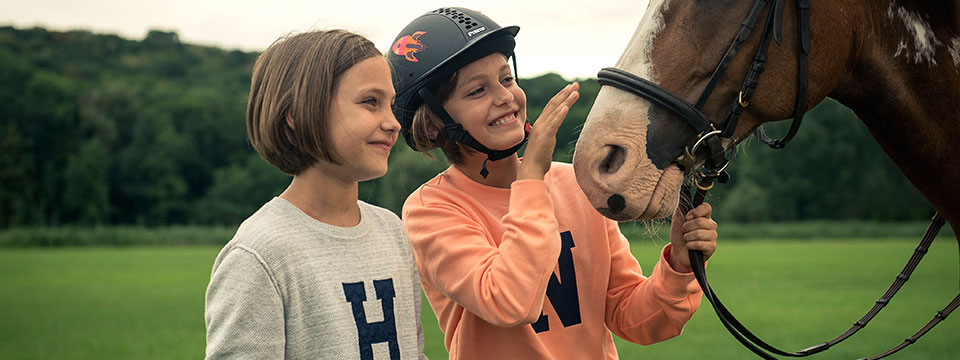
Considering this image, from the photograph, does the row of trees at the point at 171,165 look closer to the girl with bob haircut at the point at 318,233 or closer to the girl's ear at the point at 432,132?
the girl's ear at the point at 432,132

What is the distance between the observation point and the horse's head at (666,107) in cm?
217

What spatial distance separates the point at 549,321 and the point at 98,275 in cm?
2915

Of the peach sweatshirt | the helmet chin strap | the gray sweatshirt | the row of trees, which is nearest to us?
the gray sweatshirt

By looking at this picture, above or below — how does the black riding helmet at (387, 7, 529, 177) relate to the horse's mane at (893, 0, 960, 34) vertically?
below

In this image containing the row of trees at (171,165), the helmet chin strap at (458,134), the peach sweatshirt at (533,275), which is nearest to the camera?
the peach sweatshirt at (533,275)

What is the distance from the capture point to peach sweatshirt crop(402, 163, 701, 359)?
2250 millimetres

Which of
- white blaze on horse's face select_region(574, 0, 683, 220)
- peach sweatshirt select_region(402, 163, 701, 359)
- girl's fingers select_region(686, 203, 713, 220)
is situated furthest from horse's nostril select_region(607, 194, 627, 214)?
girl's fingers select_region(686, 203, 713, 220)

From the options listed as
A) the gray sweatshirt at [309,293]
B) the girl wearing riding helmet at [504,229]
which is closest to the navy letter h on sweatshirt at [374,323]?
the gray sweatshirt at [309,293]

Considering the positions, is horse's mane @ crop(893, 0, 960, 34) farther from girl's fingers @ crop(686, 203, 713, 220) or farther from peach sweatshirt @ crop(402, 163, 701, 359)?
peach sweatshirt @ crop(402, 163, 701, 359)

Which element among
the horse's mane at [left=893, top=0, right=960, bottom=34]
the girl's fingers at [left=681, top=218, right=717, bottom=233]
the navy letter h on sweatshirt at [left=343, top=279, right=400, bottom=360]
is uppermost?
the horse's mane at [left=893, top=0, right=960, bottom=34]

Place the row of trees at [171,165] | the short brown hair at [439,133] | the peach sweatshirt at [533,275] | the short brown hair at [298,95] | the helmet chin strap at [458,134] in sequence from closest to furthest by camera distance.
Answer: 1. the short brown hair at [298,95]
2. the peach sweatshirt at [533,275]
3. the helmet chin strap at [458,134]
4. the short brown hair at [439,133]
5. the row of trees at [171,165]

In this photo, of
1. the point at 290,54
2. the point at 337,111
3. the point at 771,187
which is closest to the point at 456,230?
the point at 337,111

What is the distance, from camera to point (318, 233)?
7.20 ft

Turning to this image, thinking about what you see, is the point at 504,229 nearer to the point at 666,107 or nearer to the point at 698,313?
the point at 666,107
